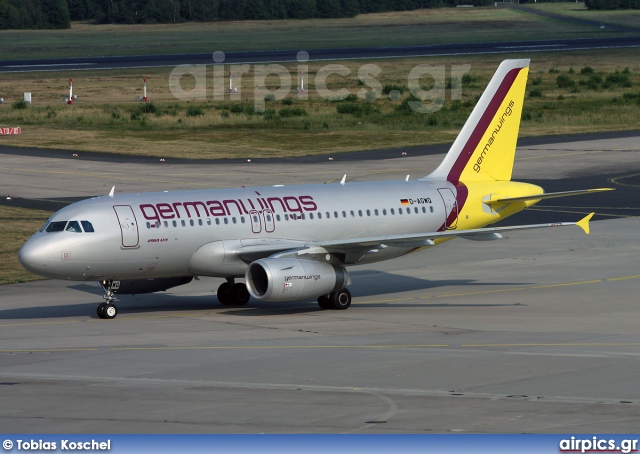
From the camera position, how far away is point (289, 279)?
38875 millimetres

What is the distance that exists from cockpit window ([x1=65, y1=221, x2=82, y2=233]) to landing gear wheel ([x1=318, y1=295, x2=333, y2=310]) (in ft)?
28.4

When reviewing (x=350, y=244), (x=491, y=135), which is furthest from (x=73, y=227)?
(x=491, y=135)

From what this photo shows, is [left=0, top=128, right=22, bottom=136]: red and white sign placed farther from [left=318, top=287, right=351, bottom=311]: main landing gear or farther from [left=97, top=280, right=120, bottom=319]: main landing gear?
[left=318, top=287, right=351, bottom=311]: main landing gear

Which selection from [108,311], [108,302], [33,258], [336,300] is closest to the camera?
[33,258]

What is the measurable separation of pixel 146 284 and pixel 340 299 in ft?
23.1

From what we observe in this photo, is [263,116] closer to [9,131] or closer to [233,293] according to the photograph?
[9,131]

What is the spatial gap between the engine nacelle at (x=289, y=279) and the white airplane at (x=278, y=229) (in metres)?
0.04

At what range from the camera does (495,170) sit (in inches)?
1859

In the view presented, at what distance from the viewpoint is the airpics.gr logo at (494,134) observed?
4681cm

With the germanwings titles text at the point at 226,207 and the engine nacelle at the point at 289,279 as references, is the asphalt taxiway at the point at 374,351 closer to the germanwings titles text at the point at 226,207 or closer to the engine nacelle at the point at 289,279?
the engine nacelle at the point at 289,279

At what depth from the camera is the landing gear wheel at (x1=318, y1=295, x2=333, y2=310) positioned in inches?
1633

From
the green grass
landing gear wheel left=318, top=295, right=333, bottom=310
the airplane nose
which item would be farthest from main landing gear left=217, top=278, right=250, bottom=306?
the green grass

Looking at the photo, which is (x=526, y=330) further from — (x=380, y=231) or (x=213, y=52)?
(x=213, y=52)

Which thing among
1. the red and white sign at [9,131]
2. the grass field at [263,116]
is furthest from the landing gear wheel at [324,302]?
the red and white sign at [9,131]
